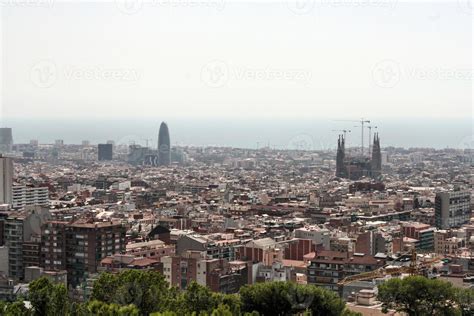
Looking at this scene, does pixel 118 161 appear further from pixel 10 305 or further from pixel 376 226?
pixel 10 305

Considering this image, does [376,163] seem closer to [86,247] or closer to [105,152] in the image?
[105,152]

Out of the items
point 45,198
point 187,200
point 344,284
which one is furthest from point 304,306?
point 187,200

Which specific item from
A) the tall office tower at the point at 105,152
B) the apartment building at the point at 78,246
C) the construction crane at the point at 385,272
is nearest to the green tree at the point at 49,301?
the construction crane at the point at 385,272

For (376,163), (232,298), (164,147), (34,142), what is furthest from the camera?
(34,142)

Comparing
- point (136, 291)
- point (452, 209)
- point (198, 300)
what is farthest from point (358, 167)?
point (198, 300)

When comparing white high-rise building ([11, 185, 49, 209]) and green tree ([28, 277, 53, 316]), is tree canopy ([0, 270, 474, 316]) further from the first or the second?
white high-rise building ([11, 185, 49, 209])

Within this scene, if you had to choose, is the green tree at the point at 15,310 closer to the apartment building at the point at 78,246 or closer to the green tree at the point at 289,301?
the green tree at the point at 289,301
